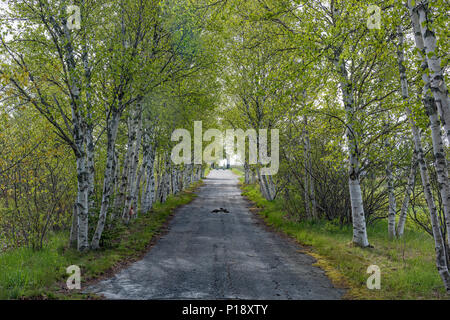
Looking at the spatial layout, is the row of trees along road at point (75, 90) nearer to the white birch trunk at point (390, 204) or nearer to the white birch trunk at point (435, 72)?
the white birch trunk at point (435, 72)

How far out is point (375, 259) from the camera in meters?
10.0

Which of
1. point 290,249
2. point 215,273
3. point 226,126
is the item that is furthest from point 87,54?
point 226,126

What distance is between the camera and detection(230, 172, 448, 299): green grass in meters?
7.46

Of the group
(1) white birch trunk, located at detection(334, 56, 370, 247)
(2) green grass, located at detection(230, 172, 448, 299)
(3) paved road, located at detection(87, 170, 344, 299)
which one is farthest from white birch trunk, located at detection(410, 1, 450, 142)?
(1) white birch trunk, located at detection(334, 56, 370, 247)

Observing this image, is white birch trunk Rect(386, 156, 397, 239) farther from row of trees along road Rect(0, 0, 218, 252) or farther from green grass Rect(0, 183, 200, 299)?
green grass Rect(0, 183, 200, 299)

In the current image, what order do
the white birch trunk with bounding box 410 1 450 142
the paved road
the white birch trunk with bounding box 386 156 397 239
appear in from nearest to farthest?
the white birch trunk with bounding box 410 1 450 142 → the paved road → the white birch trunk with bounding box 386 156 397 239

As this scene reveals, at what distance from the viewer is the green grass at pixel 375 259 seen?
7465 mm

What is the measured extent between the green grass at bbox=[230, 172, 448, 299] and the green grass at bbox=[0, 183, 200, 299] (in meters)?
6.38

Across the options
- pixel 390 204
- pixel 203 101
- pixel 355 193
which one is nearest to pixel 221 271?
pixel 355 193

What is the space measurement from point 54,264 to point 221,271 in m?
4.66

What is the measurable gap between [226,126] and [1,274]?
33.7 meters

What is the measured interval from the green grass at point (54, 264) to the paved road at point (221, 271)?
0.64 m

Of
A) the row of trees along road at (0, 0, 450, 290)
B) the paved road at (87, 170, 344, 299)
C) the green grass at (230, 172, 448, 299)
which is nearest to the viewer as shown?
the paved road at (87, 170, 344, 299)

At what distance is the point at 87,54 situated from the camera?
11.2m
